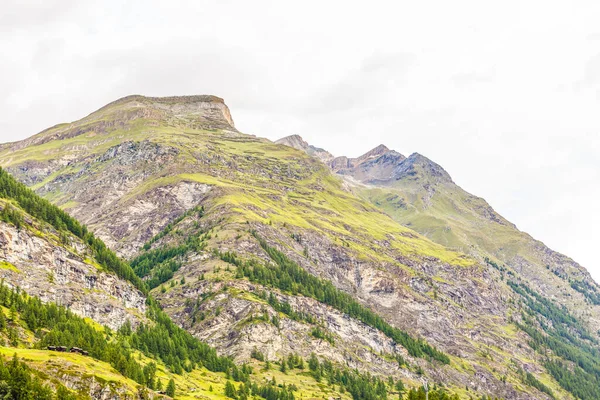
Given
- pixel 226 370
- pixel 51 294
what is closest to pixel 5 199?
pixel 51 294

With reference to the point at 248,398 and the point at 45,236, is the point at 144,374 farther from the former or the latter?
the point at 45,236

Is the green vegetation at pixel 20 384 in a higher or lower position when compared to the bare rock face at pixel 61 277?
lower

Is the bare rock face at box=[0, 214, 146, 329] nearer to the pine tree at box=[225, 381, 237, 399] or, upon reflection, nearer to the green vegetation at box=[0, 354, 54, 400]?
the pine tree at box=[225, 381, 237, 399]

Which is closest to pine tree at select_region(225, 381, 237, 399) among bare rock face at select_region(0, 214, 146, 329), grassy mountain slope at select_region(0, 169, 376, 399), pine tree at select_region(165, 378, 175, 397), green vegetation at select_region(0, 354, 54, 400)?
grassy mountain slope at select_region(0, 169, 376, 399)

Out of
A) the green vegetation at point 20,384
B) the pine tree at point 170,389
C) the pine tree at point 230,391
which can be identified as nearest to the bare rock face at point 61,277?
the pine tree at point 230,391

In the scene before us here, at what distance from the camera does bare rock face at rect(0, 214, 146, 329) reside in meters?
163

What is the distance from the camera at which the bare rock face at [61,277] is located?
16300 cm

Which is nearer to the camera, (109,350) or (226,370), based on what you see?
(109,350)

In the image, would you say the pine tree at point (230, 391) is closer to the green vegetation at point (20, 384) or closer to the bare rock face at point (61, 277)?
the bare rock face at point (61, 277)

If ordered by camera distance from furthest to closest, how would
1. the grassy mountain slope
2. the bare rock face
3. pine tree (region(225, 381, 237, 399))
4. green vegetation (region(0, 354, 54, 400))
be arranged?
1. the bare rock face
2. pine tree (region(225, 381, 237, 399))
3. the grassy mountain slope
4. green vegetation (region(0, 354, 54, 400))

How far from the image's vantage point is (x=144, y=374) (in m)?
141

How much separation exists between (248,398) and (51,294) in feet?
242

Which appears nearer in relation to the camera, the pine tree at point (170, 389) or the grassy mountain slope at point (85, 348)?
the grassy mountain slope at point (85, 348)

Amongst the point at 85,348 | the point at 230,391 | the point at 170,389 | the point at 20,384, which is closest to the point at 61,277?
the point at 85,348
